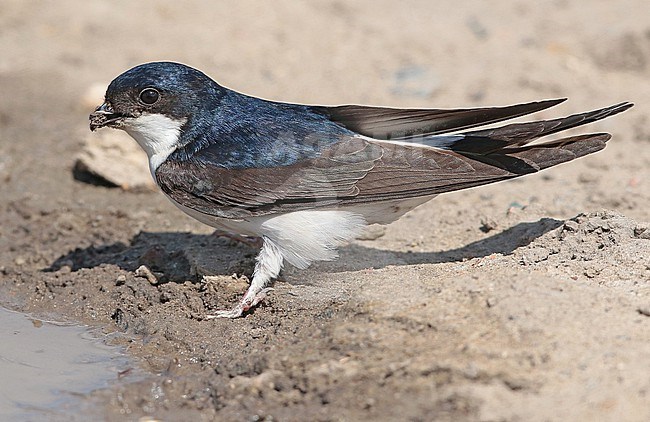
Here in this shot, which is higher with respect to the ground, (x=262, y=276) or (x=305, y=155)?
(x=305, y=155)

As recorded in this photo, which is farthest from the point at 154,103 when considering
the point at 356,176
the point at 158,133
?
the point at 356,176

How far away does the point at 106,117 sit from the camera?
5199 millimetres

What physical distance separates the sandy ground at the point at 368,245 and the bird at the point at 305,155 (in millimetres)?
344

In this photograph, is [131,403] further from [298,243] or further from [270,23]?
[270,23]

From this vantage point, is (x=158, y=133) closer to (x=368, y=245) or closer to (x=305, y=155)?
(x=305, y=155)

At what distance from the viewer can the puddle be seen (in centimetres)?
426

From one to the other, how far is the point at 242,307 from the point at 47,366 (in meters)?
1.03

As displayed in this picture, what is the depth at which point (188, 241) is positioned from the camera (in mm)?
6066

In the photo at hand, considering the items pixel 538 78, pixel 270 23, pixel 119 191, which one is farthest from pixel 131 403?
pixel 270 23

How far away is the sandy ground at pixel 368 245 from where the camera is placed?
387 cm

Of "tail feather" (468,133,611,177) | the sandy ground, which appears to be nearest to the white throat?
the sandy ground

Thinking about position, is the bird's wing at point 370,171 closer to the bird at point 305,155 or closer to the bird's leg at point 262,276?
the bird at point 305,155

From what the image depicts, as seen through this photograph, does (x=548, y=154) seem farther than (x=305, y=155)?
No

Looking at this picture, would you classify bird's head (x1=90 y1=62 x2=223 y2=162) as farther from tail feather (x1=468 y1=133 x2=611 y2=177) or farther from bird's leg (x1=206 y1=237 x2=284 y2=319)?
tail feather (x1=468 y1=133 x2=611 y2=177)
